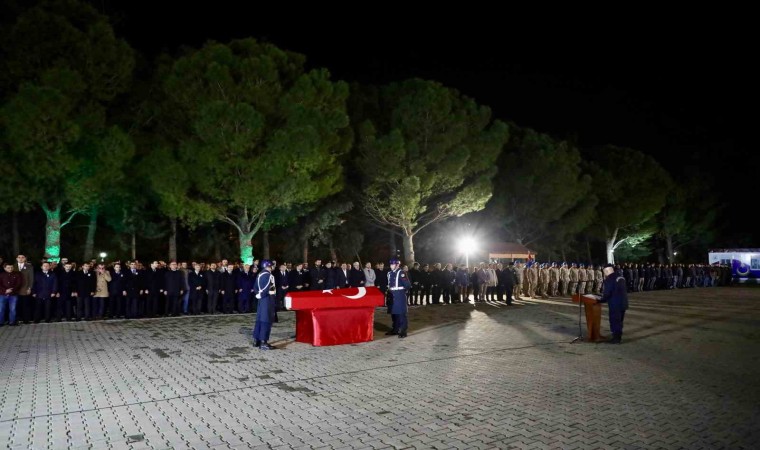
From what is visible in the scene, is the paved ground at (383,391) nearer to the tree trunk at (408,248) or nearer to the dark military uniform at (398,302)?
the dark military uniform at (398,302)

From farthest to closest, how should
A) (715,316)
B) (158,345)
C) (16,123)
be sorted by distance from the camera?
(16,123) → (715,316) → (158,345)

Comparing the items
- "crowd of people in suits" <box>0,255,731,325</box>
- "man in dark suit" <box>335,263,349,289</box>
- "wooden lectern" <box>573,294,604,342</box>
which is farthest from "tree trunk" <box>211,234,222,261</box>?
"wooden lectern" <box>573,294,604,342</box>

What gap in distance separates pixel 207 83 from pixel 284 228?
1221cm

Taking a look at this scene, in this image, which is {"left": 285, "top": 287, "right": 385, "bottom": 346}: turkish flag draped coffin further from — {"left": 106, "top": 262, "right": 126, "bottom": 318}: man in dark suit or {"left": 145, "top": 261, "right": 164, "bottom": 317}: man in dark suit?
{"left": 106, "top": 262, "right": 126, "bottom": 318}: man in dark suit

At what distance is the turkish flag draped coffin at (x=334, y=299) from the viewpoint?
11.0 meters

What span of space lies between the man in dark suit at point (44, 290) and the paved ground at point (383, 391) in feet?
8.71

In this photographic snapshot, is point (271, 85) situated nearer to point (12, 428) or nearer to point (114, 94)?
point (114, 94)

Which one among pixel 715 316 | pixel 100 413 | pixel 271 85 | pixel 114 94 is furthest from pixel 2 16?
pixel 715 316

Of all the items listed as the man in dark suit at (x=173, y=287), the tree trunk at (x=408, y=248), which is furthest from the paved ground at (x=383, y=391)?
the tree trunk at (x=408, y=248)

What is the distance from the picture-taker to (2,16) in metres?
23.9

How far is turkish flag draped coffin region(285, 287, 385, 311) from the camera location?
36.2ft

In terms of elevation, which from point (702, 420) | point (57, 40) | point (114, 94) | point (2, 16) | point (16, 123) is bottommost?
point (702, 420)

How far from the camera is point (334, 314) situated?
11.4 meters

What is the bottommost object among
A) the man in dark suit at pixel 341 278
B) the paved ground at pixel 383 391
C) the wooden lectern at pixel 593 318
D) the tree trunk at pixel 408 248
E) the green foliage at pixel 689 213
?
the paved ground at pixel 383 391
